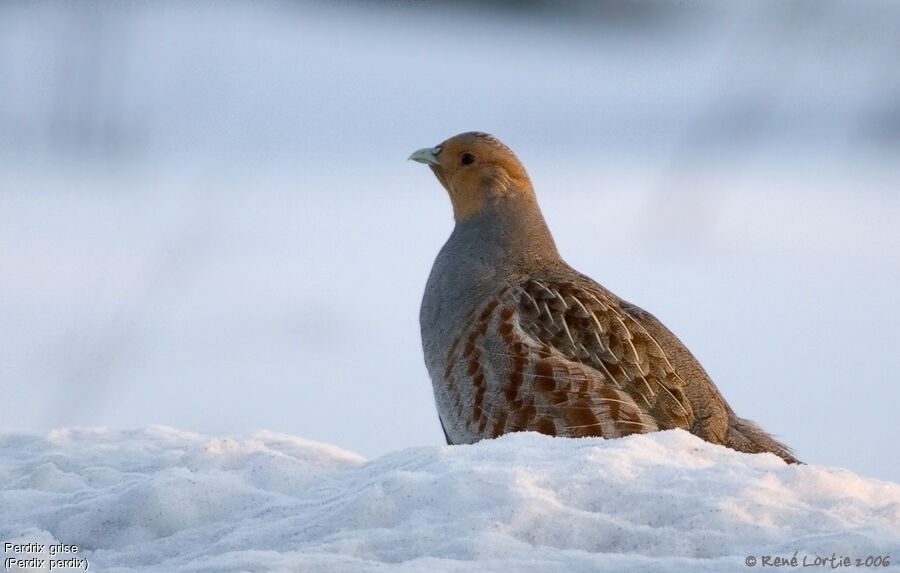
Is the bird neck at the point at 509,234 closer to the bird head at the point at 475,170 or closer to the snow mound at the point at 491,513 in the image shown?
the bird head at the point at 475,170

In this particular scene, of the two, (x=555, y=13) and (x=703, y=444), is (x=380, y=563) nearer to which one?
(x=703, y=444)

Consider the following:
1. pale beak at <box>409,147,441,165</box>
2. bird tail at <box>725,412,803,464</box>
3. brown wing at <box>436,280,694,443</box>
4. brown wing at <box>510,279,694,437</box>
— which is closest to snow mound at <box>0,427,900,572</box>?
brown wing at <box>436,280,694,443</box>

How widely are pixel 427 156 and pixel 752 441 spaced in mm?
1710

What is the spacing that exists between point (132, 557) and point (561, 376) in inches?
65.3

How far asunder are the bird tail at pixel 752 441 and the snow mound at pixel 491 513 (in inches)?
43.7

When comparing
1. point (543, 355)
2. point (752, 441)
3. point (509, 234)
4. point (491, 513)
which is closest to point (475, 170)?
point (509, 234)

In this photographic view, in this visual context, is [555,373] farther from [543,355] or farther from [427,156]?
[427,156]

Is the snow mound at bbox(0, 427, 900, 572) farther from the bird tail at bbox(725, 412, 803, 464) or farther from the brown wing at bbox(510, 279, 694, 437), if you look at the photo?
the bird tail at bbox(725, 412, 803, 464)

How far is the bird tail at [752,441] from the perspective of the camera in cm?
423

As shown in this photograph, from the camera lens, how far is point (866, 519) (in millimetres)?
2604

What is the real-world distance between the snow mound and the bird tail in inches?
43.7

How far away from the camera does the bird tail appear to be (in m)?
4.23

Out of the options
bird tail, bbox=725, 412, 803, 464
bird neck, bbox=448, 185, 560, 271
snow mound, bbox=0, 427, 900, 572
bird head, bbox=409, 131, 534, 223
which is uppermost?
bird head, bbox=409, 131, 534, 223

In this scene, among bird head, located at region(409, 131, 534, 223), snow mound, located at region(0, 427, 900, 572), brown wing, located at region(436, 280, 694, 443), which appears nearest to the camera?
snow mound, located at region(0, 427, 900, 572)
